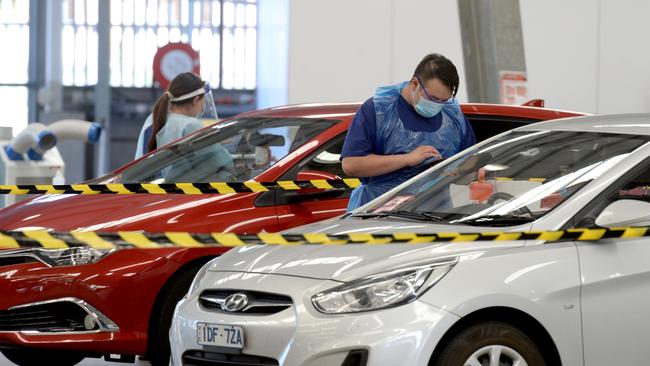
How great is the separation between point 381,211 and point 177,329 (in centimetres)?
104

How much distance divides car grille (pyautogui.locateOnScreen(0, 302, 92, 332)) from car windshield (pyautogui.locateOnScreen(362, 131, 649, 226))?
4.87 feet

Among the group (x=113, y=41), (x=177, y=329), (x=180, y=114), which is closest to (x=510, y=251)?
(x=177, y=329)

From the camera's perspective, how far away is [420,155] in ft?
20.0

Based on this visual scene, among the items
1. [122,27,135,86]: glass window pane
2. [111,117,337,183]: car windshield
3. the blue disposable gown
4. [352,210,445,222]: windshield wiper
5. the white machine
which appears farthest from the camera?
[122,27,135,86]: glass window pane

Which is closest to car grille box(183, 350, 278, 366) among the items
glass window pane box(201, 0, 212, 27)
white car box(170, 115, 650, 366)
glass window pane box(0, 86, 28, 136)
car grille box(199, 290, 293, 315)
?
white car box(170, 115, 650, 366)

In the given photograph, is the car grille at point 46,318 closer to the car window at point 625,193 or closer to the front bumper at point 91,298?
the front bumper at point 91,298

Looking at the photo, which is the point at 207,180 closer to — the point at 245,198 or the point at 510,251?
the point at 245,198

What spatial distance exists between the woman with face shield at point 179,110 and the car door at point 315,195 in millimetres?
1479

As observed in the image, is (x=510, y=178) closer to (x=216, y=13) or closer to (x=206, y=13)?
(x=216, y=13)

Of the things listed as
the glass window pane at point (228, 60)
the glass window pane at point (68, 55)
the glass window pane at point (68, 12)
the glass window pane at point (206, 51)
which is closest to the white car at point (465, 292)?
the glass window pane at point (228, 60)

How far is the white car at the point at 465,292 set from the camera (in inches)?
175

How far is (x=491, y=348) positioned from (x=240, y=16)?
22.6 metres

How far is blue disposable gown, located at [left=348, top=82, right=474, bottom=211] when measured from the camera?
6.23 meters

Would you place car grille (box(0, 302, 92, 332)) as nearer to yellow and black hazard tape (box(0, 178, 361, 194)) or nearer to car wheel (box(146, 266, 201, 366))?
car wheel (box(146, 266, 201, 366))
